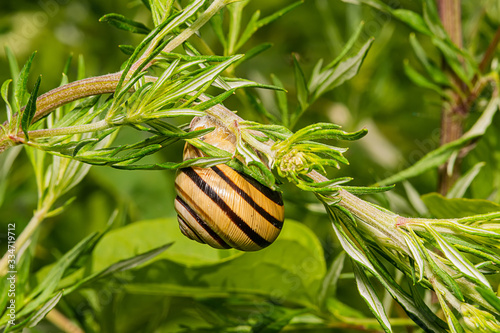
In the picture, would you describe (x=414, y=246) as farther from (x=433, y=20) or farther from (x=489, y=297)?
(x=433, y=20)

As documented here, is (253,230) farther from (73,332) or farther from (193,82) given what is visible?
(73,332)

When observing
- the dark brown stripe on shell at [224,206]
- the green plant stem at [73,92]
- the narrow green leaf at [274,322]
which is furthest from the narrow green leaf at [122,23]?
the narrow green leaf at [274,322]

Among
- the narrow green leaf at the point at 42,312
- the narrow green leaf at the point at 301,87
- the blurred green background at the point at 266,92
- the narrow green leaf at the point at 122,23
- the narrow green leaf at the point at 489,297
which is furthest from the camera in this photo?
the blurred green background at the point at 266,92

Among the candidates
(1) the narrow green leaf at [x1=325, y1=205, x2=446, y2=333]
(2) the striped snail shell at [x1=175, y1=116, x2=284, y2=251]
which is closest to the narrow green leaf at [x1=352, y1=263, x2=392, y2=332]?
(1) the narrow green leaf at [x1=325, y1=205, x2=446, y2=333]

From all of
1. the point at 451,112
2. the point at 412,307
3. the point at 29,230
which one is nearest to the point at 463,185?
the point at 451,112

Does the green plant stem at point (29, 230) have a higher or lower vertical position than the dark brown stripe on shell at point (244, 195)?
higher

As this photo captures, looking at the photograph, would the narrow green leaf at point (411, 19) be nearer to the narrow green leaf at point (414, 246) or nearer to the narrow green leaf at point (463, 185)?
the narrow green leaf at point (463, 185)
